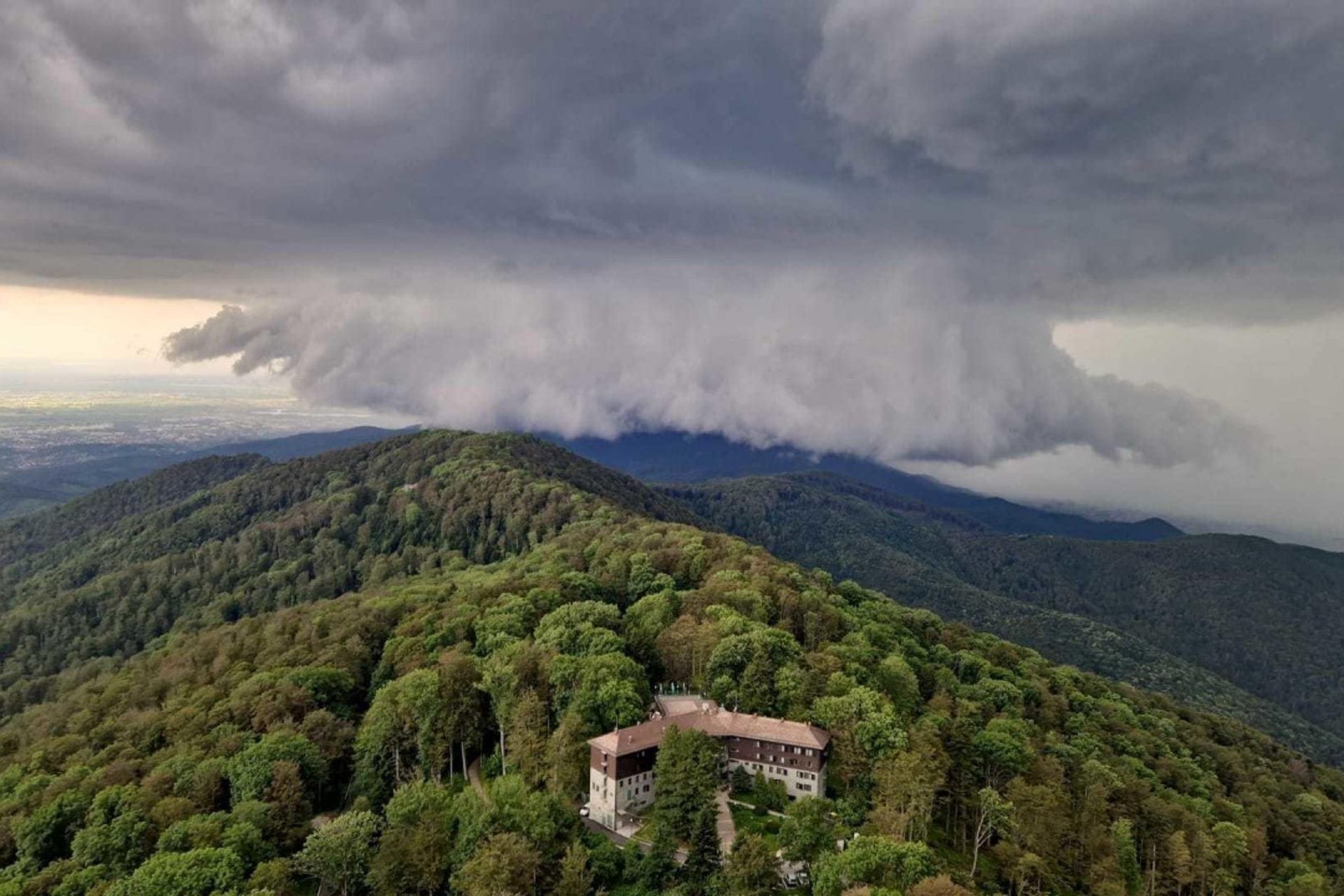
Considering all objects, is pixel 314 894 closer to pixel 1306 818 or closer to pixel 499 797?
pixel 499 797

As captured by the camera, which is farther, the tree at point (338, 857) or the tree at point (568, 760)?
the tree at point (568, 760)

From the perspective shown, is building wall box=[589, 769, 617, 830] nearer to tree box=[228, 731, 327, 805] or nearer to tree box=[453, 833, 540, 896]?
tree box=[453, 833, 540, 896]

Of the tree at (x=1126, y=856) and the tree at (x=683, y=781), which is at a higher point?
the tree at (x=683, y=781)

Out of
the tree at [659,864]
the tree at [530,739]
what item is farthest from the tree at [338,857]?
the tree at [659,864]

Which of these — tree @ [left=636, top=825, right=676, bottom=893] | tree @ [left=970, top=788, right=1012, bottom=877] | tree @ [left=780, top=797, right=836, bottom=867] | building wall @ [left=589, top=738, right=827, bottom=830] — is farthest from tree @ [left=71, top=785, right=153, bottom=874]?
tree @ [left=970, top=788, right=1012, bottom=877]

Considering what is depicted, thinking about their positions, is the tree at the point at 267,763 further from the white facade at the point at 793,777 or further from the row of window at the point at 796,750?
the row of window at the point at 796,750
